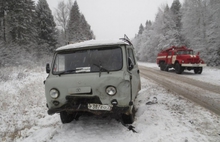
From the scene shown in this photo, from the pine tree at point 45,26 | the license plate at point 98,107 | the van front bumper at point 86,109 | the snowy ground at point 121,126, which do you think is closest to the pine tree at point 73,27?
the pine tree at point 45,26

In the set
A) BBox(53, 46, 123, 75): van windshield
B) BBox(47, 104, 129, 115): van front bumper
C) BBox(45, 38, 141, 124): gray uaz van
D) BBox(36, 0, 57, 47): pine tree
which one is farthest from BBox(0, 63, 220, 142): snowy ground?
BBox(36, 0, 57, 47): pine tree

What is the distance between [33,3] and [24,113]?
91.7 feet

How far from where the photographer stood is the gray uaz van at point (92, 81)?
3223 mm

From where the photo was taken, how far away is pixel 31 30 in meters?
24.8

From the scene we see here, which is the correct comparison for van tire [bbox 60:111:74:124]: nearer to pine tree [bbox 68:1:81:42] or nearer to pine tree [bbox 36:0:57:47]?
pine tree [bbox 36:0:57:47]

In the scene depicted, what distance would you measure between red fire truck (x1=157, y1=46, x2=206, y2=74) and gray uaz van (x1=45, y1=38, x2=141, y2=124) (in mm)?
10965

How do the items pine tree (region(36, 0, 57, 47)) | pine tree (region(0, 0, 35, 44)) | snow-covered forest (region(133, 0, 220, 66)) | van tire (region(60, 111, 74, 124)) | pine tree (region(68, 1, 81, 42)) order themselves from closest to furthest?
van tire (region(60, 111, 74, 124)), snow-covered forest (region(133, 0, 220, 66)), pine tree (region(0, 0, 35, 44)), pine tree (region(36, 0, 57, 47)), pine tree (region(68, 1, 81, 42))

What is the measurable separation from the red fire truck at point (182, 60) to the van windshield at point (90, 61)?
11074 millimetres

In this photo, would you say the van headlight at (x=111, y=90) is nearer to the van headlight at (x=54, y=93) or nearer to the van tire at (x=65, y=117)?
the van headlight at (x=54, y=93)

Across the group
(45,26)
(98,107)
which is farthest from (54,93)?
(45,26)

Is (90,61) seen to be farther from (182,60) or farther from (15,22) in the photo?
(15,22)

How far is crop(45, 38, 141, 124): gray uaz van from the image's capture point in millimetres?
3223

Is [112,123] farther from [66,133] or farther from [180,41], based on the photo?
[180,41]

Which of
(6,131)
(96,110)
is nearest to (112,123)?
(96,110)
